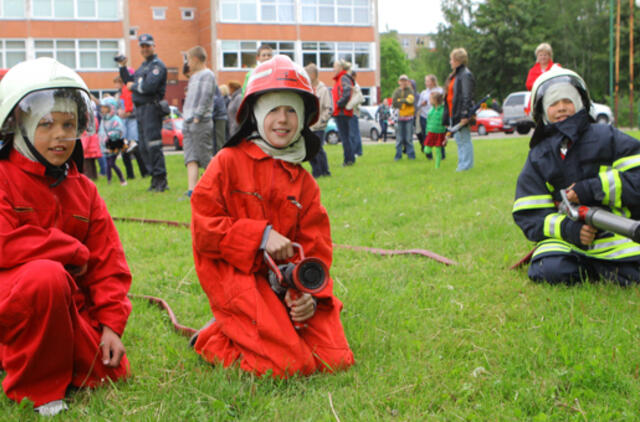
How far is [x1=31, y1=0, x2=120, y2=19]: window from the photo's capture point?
151ft

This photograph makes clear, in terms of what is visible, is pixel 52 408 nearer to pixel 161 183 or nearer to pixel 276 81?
pixel 276 81

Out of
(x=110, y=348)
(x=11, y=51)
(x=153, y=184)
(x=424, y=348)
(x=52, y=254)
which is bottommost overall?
(x=424, y=348)

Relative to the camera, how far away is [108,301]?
10.2 feet

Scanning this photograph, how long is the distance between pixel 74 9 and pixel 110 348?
49.1 metres

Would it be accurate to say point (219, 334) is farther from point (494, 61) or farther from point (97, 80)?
point (494, 61)

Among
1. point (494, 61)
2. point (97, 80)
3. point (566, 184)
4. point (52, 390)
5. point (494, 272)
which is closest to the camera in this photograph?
point (52, 390)

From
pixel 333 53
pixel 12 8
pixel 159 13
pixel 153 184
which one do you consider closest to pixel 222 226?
pixel 153 184

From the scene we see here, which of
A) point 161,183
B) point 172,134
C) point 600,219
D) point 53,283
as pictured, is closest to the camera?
point 53,283

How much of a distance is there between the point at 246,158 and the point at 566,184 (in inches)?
92.2

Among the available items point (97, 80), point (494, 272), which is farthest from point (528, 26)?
point (494, 272)

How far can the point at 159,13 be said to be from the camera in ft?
179

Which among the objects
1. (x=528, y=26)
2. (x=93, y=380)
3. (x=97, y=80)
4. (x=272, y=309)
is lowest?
(x=93, y=380)

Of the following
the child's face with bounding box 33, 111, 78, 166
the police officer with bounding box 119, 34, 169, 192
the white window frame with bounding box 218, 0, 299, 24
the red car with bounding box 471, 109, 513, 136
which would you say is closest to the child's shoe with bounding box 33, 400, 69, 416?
the child's face with bounding box 33, 111, 78, 166

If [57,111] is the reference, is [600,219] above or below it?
below
